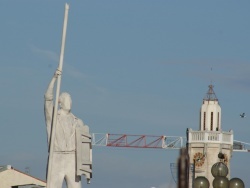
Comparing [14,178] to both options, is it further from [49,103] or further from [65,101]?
[49,103]

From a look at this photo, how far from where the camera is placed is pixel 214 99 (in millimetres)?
153500

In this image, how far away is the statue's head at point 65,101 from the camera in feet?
125

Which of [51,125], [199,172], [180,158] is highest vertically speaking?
[199,172]

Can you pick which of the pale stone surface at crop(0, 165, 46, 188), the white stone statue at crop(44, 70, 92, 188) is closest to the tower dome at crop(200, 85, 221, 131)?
the pale stone surface at crop(0, 165, 46, 188)

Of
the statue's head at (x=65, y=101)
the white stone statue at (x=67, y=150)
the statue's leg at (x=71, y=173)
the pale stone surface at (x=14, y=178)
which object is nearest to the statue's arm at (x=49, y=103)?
the white stone statue at (x=67, y=150)

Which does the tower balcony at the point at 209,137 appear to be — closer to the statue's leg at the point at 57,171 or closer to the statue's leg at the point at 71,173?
the statue's leg at the point at 71,173

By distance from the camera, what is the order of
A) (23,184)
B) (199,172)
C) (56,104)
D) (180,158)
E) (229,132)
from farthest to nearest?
(229,132), (199,172), (23,184), (56,104), (180,158)

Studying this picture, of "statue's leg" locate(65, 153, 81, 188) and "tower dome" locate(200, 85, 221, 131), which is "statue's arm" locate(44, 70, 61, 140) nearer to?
"statue's leg" locate(65, 153, 81, 188)

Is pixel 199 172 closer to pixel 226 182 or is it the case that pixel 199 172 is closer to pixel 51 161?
pixel 226 182

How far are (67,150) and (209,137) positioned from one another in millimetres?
114268

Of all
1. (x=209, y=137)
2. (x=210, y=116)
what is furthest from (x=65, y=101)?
(x=210, y=116)

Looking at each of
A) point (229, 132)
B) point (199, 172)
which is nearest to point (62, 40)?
point (199, 172)

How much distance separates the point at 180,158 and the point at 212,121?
129470 millimetres

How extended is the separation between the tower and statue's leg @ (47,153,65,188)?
356 ft
